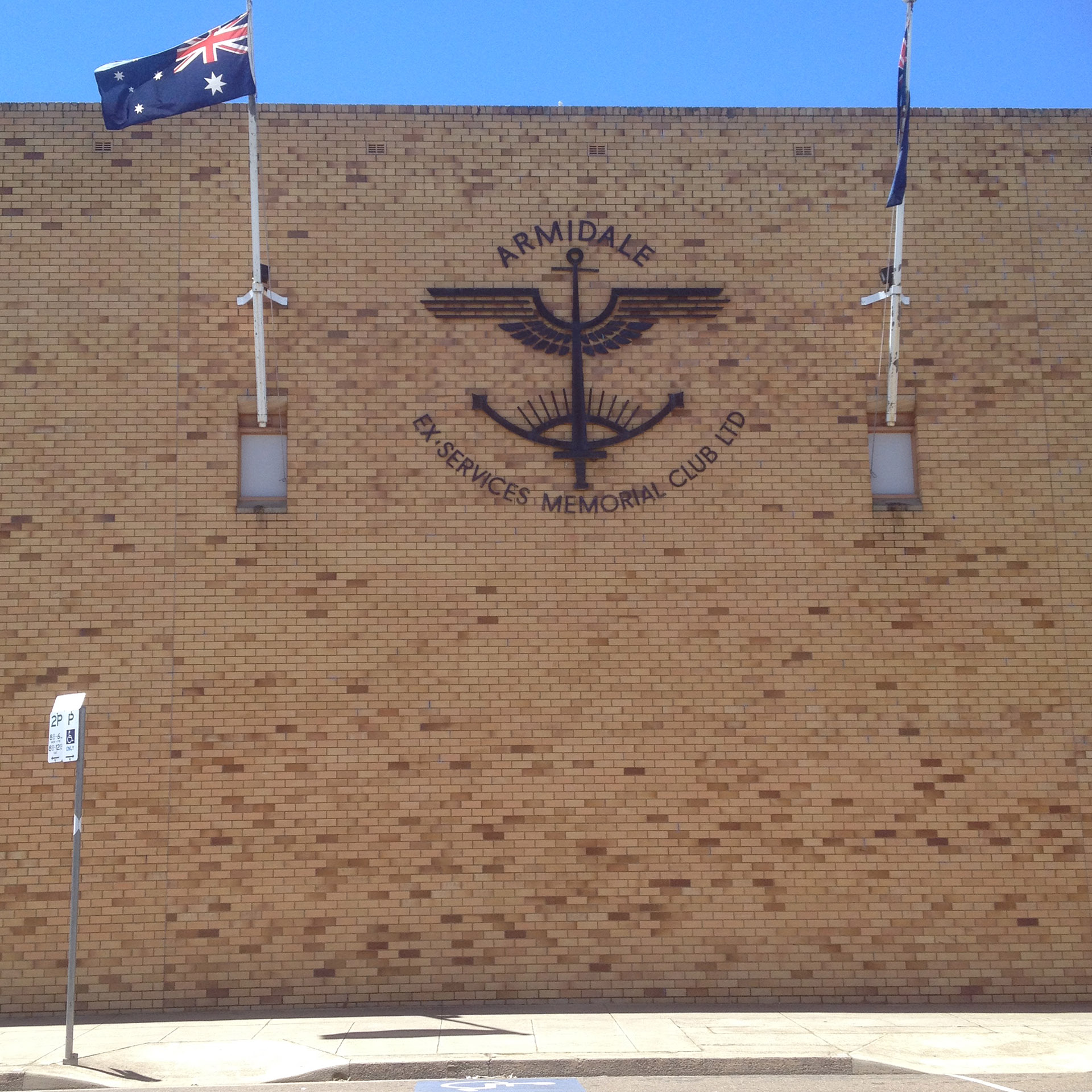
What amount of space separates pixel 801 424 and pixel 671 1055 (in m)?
6.25

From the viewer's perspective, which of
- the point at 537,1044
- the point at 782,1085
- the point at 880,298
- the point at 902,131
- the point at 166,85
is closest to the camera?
the point at 782,1085

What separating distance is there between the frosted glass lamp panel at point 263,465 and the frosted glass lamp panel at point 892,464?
19.7 ft

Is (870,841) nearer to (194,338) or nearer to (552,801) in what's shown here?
(552,801)

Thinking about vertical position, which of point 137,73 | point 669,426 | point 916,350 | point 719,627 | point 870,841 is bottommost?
point 870,841

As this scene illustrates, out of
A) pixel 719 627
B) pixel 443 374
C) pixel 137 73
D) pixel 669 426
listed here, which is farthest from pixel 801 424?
pixel 137 73

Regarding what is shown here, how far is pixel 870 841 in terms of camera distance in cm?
1143

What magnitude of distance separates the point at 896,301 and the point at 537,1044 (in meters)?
7.77

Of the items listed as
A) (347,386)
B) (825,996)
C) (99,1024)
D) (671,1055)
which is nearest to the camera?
(671,1055)

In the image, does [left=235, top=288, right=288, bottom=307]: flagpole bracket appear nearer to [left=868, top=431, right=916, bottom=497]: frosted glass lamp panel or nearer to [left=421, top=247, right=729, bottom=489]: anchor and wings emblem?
[left=421, top=247, right=729, bottom=489]: anchor and wings emblem

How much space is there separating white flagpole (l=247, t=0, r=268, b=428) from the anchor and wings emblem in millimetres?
1645

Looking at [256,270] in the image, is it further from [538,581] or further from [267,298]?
[538,581]

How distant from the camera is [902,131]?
11.6 meters

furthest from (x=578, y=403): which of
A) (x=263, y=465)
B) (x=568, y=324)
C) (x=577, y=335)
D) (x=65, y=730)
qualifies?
(x=65, y=730)

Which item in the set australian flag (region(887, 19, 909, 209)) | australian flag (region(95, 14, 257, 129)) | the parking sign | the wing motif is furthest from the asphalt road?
australian flag (region(95, 14, 257, 129))
